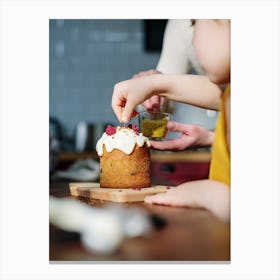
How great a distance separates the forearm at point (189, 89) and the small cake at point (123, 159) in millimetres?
157

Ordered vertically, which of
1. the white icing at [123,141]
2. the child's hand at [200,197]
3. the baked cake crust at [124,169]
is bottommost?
the child's hand at [200,197]

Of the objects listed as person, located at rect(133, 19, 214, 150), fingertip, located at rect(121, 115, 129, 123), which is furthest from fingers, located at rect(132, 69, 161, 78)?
fingertip, located at rect(121, 115, 129, 123)

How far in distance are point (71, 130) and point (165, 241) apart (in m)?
0.73

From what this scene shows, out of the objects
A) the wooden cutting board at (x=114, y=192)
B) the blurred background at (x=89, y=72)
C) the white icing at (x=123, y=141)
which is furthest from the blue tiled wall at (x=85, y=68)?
the wooden cutting board at (x=114, y=192)

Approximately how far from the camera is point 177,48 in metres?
1.70

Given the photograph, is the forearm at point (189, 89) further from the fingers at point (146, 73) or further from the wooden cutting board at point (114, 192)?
the wooden cutting board at point (114, 192)

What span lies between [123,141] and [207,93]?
0.27 m

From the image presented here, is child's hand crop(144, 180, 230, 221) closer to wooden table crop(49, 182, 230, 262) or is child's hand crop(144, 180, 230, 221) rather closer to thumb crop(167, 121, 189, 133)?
wooden table crop(49, 182, 230, 262)

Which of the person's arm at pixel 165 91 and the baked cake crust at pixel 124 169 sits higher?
the person's arm at pixel 165 91

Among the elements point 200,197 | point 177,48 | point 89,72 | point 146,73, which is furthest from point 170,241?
point 89,72

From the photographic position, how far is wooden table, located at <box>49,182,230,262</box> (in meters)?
1.34

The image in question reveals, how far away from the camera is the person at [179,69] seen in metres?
1.62
